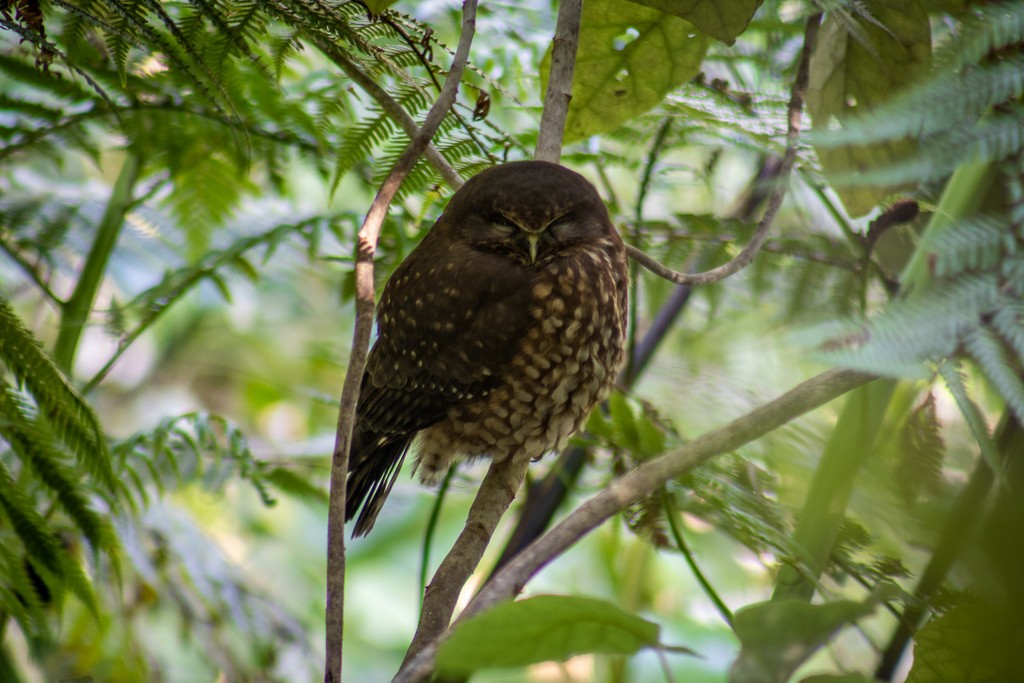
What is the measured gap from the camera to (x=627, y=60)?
59.4 inches

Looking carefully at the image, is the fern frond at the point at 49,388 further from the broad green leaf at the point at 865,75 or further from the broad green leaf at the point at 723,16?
the broad green leaf at the point at 865,75

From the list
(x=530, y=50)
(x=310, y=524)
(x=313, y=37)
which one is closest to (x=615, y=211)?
(x=530, y=50)

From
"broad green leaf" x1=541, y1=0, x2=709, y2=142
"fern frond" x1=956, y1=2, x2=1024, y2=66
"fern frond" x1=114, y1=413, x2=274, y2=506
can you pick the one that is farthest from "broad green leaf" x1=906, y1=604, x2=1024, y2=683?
"fern frond" x1=114, y1=413, x2=274, y2=506

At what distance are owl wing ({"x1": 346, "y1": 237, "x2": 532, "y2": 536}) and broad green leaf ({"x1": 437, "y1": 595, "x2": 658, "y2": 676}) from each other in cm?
92

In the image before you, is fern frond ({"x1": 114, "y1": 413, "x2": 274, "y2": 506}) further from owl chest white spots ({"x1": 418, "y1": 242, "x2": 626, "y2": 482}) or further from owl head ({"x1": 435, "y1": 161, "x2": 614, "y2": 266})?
owl head ({"x1": 435, "y1": 161, "x2": 614, "y2": 266})

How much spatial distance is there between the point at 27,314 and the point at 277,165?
1811mm

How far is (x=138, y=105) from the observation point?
6.42 ft

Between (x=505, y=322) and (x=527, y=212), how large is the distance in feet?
0.67

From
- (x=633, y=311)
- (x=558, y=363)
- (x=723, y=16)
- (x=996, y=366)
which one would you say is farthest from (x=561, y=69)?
(x=996, y=366)

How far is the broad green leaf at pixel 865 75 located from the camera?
4.51 ft

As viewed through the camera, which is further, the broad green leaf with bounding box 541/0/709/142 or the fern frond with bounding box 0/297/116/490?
the broad green leaf with bounding box 541/0/709/142

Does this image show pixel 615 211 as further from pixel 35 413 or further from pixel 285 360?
pixel 285 360

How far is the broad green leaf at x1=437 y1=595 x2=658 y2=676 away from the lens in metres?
0.72

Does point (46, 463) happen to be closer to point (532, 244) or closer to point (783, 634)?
point (532, 244)
